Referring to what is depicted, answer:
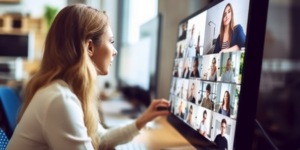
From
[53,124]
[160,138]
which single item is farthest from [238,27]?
[160,138]

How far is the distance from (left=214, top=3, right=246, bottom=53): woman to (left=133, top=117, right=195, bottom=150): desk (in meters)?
0.51

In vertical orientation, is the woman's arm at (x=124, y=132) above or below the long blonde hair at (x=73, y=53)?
below

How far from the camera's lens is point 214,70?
0.76 m

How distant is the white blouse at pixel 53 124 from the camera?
2.31 ft

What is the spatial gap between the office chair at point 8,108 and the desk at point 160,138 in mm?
603

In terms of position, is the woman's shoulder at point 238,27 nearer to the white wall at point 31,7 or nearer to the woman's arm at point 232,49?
the woman's arm at point 232,49

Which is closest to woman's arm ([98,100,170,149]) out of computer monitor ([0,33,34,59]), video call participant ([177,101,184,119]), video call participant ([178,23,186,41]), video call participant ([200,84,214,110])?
video call participant ([177,101,184,119])

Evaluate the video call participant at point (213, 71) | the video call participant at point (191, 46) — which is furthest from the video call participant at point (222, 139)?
the video call participant at point (191, 46)

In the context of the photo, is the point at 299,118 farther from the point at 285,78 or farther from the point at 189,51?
the point at 189,51

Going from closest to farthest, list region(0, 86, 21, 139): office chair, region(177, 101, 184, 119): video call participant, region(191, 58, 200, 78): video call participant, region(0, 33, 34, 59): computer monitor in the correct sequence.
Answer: region(191, 58, 200, 78): video call participant < region(177, 101, 184, 119): video call participant < region(0, 86, 21, 139): office chair < region(0, 33, 34, 59): computer monitor

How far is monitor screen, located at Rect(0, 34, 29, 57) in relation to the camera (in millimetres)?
4738

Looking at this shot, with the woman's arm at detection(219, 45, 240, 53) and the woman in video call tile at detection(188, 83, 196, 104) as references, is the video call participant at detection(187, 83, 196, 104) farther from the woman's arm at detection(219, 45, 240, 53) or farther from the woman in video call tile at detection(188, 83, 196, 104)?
the woman's arm at detection(219, 45, 240, 53)

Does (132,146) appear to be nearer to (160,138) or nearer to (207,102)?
(160,138)

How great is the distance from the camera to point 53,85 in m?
0.77
